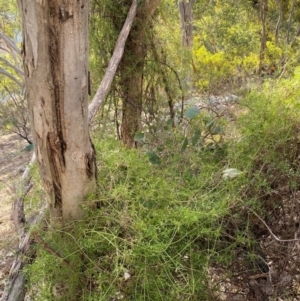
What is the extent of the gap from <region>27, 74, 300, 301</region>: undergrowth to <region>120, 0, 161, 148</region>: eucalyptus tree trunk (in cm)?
77

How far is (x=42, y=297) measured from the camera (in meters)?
0.97

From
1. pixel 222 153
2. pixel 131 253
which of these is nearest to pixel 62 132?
pixel 131 253

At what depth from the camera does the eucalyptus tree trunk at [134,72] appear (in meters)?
1.70

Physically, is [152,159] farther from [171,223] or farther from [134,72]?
[134,72]

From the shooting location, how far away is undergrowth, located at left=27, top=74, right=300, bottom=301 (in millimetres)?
883

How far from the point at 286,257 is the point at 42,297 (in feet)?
2.14

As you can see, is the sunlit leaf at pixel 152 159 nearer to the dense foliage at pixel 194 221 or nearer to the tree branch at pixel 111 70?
the dense foliage at pixel 194 221

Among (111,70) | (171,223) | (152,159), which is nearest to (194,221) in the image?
(171,223)

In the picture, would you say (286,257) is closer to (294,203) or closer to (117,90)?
(294,203)

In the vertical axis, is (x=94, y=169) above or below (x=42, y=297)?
above

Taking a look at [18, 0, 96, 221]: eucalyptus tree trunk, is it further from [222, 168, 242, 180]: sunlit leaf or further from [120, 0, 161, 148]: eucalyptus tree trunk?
[120, 0, 161, 148]: eucalyptus tree trunk

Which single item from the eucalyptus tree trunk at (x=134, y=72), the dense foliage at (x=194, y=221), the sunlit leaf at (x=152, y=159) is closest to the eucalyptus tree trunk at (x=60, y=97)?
the dense foliage at (x=194, y=221)

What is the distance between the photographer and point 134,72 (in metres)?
1.80

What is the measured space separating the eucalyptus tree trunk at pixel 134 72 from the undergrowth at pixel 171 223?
0.77 metres
